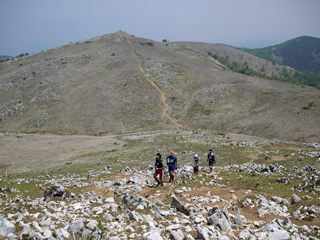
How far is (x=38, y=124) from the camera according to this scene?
274ft

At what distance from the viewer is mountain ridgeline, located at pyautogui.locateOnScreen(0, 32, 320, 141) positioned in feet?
242

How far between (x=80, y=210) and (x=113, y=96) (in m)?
87.2

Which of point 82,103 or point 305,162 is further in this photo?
point 82,103

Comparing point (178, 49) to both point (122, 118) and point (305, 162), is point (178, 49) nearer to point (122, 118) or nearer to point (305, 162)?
point (122, 118)

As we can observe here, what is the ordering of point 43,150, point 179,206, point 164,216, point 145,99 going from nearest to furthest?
point 164,216 → point 179,206 → point 43,150 → point 145,99

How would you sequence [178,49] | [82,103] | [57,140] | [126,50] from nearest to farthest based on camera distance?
[57,140] < [82,103] < [126,50] < [178,49]

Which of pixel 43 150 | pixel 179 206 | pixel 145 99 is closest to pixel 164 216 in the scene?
pixel 179 206

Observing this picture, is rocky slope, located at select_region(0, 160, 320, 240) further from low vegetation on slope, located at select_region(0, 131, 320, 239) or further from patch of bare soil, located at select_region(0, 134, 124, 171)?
patch of bare soil, located at select_region(0, 134, 124, 171)

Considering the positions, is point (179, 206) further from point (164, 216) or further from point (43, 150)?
point (43, 150)

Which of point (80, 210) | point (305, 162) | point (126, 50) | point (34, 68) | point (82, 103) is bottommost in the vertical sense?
point (305, 162)

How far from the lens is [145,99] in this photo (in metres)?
95.2

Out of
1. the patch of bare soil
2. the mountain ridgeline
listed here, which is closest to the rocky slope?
Result: the patch of bare soil

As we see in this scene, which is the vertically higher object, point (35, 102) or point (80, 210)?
point (35, 102)

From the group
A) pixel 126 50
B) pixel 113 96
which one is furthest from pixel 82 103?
pixel 126 50
